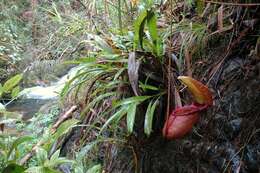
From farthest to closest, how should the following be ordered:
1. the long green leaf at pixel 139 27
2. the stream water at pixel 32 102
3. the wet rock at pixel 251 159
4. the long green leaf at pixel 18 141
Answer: the stream water at pixel 32 102 → the long green leaf at pixel 139 27 → the long green leaf at pixel 18 141 → the wet rock at pixel 251 159

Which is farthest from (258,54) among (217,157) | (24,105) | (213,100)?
(24,105)

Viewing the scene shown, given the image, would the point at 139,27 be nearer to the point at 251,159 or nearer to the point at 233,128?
the point at 233,128

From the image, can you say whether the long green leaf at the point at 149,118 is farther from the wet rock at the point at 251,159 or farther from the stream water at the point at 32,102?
the stream water at the point at 32,102

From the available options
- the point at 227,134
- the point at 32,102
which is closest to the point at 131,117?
the point at 227,134

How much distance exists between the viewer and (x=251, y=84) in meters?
1.32

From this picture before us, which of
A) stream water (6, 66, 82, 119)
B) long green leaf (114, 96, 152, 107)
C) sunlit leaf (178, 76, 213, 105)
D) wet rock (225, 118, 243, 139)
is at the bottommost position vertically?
stream water (6, 66, 82, 119)

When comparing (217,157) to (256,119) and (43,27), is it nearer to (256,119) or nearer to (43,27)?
(256,119)

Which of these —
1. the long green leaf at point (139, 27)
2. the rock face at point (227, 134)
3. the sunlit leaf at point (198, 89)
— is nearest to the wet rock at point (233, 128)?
the rock face at point (227, 134)

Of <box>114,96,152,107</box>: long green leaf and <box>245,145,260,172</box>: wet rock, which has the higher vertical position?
<box>114,96,152,107</box>: long green leaf

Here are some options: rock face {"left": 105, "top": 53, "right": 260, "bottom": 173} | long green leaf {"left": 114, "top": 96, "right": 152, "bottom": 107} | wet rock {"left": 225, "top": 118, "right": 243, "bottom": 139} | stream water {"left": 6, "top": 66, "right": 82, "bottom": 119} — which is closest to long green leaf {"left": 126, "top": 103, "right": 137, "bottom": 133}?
long green leaf {"left": 114, "top": 96, "right": 152, "bottom": 107}

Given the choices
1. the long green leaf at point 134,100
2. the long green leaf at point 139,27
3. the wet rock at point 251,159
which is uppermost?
the long green leaf at point 139,27

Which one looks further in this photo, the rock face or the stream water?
the stream water

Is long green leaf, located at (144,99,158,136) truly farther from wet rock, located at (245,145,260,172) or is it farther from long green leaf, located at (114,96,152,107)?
wet rock, located at (245,145,260,172)

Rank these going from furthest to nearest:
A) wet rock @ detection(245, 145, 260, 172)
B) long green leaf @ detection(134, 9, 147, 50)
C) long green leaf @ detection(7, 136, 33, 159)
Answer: long green leaf @ detection(134, 9, 147, 50) < long green leaf @ detection(7, 136, 33, 159) < wet rock @ detection(245, 145, 260, 172)
